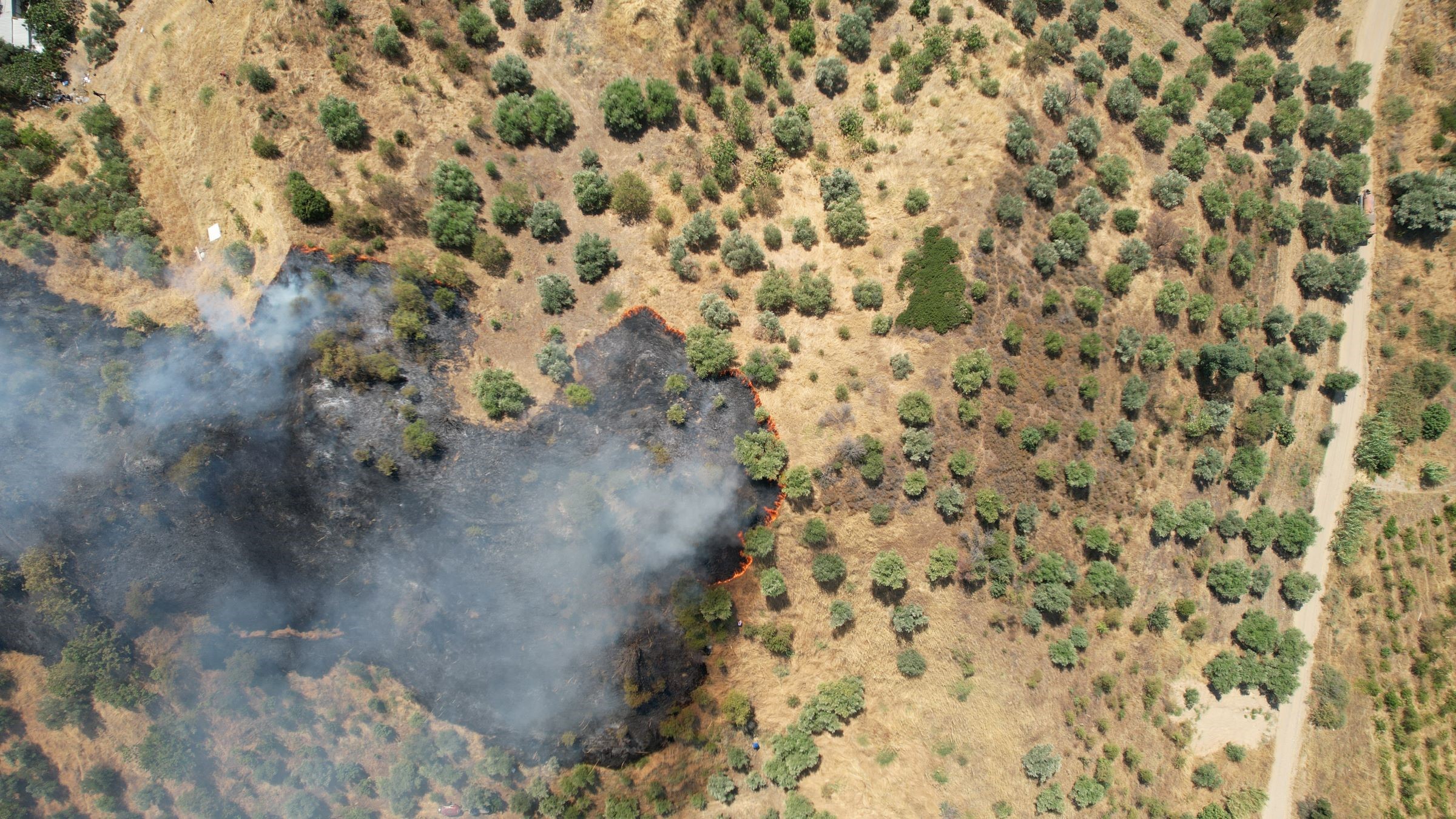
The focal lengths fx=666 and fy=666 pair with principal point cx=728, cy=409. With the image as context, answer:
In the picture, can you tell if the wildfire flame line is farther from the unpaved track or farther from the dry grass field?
the unpaved track

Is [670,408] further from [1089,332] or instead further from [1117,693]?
[1117,693]

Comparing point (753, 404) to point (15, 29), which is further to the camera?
point (753, 404)

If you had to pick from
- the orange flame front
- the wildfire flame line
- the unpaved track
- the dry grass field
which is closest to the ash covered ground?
the orange flame front

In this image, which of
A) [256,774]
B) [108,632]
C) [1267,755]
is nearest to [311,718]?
[256,774]

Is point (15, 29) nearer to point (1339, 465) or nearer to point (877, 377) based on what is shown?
point (877, 377)

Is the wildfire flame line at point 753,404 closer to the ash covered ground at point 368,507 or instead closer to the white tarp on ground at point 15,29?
the ash covered ground at point 368,507

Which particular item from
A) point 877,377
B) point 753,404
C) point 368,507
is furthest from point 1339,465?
point 368,507

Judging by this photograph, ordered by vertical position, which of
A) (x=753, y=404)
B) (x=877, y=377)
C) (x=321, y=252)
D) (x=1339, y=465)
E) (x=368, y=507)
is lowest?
(x=368, y=507)
